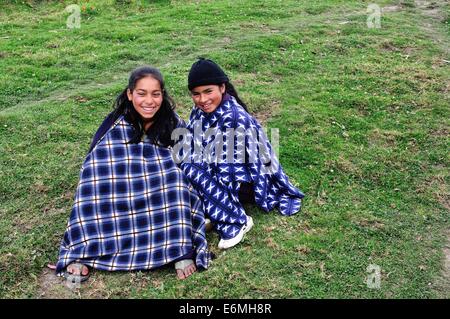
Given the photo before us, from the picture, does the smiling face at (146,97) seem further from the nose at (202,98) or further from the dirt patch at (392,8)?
the dirt patch at (392,8)

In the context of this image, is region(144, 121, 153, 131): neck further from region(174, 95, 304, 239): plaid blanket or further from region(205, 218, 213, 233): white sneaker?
region(205, 218, 213, 233): white sneaker

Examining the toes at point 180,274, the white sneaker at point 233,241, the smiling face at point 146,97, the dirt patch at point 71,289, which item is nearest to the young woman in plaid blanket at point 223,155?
the white sneaker at point 233,241

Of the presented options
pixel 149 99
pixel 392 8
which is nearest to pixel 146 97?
pixel 149 99

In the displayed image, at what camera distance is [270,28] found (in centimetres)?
1309

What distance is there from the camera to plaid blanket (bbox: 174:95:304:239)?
533 centimetres

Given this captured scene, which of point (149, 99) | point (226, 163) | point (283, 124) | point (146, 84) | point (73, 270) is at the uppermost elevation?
point (146, 84)

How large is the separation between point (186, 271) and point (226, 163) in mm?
1253

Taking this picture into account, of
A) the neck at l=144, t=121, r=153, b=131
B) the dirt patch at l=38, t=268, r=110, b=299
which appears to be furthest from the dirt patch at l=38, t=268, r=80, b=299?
the neck at l=144, t=121, r=153, b=131

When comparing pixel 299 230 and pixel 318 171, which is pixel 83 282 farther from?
pixel 318 171

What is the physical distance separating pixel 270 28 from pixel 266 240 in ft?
29.3

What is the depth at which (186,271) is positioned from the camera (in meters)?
4.82

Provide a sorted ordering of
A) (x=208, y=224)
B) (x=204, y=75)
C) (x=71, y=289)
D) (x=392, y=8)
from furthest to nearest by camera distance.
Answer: (x=392, y=8)
(x=208, y=224)
(x=204, y=75)
(x=71, y=289)

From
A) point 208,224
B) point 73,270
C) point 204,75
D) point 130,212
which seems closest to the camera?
point 73,270

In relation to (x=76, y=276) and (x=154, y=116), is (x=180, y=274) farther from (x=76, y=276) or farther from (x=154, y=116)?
(x=154, y=116)
